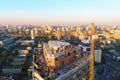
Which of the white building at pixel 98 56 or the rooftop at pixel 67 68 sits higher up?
the rooftop at pixel 67 68

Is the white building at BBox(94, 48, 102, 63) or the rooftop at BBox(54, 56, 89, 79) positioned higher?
the rooftop at BBox(54, 56, 89, 79)

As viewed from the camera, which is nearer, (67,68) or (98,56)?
(67,68)

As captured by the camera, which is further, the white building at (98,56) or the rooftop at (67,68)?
the white building at (98,56)

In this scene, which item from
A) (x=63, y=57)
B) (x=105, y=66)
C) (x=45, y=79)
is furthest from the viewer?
(x=105, y=66)

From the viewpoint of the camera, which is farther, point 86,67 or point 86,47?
point 86,47

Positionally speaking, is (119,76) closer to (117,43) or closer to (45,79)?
(45,79)

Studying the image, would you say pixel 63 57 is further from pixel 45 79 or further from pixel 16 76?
pixel 16 76

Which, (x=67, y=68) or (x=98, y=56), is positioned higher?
(x=67, y=68)

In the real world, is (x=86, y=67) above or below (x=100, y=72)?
above

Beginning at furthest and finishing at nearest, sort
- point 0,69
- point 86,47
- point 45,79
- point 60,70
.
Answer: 1. point 86,47
2. point 0,69
3. point 60,70
4. point 45,79

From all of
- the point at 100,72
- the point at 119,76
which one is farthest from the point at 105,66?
the point at 119,76

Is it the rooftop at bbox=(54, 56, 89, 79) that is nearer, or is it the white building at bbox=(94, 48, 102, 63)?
the rooftop at bbox=(54, 56, 89, 79)
